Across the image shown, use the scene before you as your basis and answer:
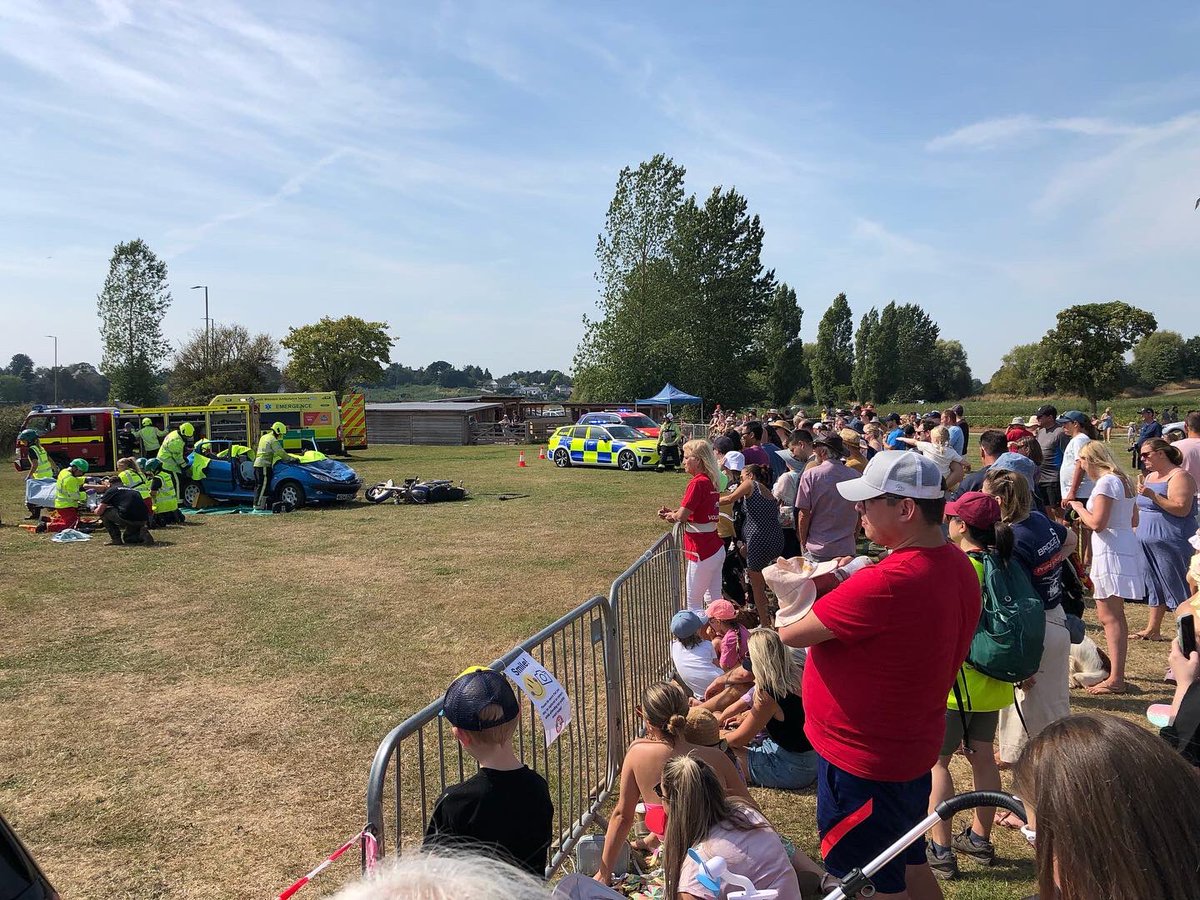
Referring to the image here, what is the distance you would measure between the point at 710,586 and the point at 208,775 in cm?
387

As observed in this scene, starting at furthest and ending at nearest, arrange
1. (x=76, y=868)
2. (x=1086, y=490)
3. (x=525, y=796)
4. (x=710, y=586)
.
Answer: (x=1086, y=490)
(x=710, y=586)
(x=76, y=868)
(x=525, y=796)

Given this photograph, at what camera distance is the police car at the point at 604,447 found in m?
23.7

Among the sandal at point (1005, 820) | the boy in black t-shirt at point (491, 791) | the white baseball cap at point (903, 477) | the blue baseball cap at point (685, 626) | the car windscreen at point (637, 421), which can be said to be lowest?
the sandal at point (1005, 820)

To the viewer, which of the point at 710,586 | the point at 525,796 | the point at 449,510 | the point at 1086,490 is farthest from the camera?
the point at 449,510

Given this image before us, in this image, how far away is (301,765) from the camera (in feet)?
16.8

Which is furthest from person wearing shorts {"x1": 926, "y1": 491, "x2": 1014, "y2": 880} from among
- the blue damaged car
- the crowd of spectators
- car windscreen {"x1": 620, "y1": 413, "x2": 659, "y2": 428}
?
car windscreen {"x1": 620, "y1": 413, "x2": 659, "y2": 428}

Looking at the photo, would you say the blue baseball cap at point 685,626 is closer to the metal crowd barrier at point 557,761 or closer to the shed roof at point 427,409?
the metal crowd barrier at point 557,761

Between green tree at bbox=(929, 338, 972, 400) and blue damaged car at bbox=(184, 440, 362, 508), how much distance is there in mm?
81091

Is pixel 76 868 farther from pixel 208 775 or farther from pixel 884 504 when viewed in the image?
pixel 884 504

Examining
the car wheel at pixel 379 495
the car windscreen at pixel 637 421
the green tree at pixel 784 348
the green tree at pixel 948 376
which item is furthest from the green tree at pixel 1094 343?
the green tree at pixel 948 376

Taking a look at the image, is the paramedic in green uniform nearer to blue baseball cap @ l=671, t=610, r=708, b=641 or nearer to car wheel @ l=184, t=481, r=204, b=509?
car wheel @ l=184, t=481, r=204, b=509

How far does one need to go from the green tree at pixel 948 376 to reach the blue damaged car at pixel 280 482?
81091mm

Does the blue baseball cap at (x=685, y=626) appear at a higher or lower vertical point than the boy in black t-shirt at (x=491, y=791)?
lower

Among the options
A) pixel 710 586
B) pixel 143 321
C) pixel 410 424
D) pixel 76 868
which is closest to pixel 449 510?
pixel 710 586
